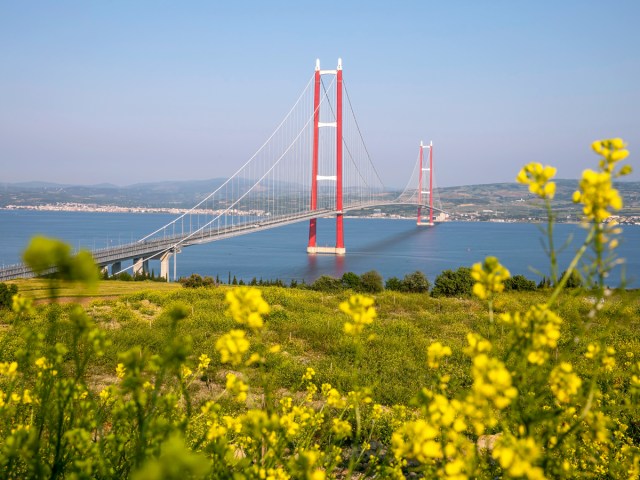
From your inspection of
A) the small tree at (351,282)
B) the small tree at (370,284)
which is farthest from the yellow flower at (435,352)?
the small tree at (351,282)

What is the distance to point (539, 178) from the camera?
1.09 m

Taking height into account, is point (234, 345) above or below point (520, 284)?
above

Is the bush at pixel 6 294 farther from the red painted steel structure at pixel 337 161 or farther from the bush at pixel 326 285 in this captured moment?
the red painted steel structure at pixel 337 161

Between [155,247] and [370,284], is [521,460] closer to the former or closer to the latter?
[370,284]

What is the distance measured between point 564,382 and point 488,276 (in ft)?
0.89

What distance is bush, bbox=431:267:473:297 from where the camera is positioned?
1709cm

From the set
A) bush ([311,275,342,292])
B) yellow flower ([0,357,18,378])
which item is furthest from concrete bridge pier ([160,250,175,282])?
yellow flower ([0,357,18,378])

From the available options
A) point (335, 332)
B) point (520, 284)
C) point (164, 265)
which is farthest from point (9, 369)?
point (164, 265)

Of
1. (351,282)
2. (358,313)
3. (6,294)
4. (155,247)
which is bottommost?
(351,282)

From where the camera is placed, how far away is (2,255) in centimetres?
4394

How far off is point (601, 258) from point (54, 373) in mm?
1505

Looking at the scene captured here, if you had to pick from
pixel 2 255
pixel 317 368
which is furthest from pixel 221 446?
pixel 2 255

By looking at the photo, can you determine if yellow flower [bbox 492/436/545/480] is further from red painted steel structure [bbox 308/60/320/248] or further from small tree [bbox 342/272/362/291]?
red painted steel structure [bbox 308/60/320/248]

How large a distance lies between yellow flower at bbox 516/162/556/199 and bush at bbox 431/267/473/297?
626 inches
